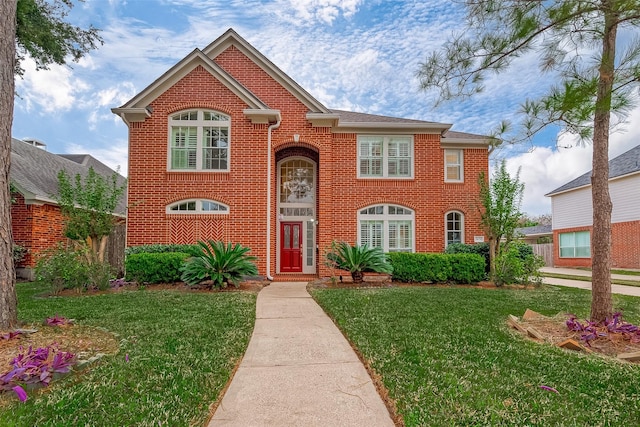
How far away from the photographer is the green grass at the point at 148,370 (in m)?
2.65

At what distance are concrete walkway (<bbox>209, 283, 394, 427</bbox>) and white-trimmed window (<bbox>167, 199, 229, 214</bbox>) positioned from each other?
6.78 metres

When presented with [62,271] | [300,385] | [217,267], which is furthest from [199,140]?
[300,385]

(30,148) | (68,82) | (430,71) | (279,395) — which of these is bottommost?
(279,395)

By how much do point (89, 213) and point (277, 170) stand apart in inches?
252

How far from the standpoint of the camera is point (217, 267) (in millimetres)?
9086

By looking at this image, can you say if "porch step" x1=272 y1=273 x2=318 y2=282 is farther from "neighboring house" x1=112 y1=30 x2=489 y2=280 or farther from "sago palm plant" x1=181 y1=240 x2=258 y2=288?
"sago palm plant" x1=181 y1=240 x2=258 y2=288

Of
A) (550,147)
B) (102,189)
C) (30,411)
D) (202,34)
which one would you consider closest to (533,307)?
(550,147)

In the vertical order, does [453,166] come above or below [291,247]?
above

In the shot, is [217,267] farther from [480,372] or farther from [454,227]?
[454,227]

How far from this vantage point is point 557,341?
4.71 metres

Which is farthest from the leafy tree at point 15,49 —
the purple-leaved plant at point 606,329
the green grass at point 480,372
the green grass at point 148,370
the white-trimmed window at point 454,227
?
the white-trimmed window at point 454,227

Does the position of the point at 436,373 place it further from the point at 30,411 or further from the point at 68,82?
the point at 68,82

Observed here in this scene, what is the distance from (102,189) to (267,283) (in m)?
5.03

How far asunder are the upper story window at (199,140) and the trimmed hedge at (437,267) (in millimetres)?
6315
